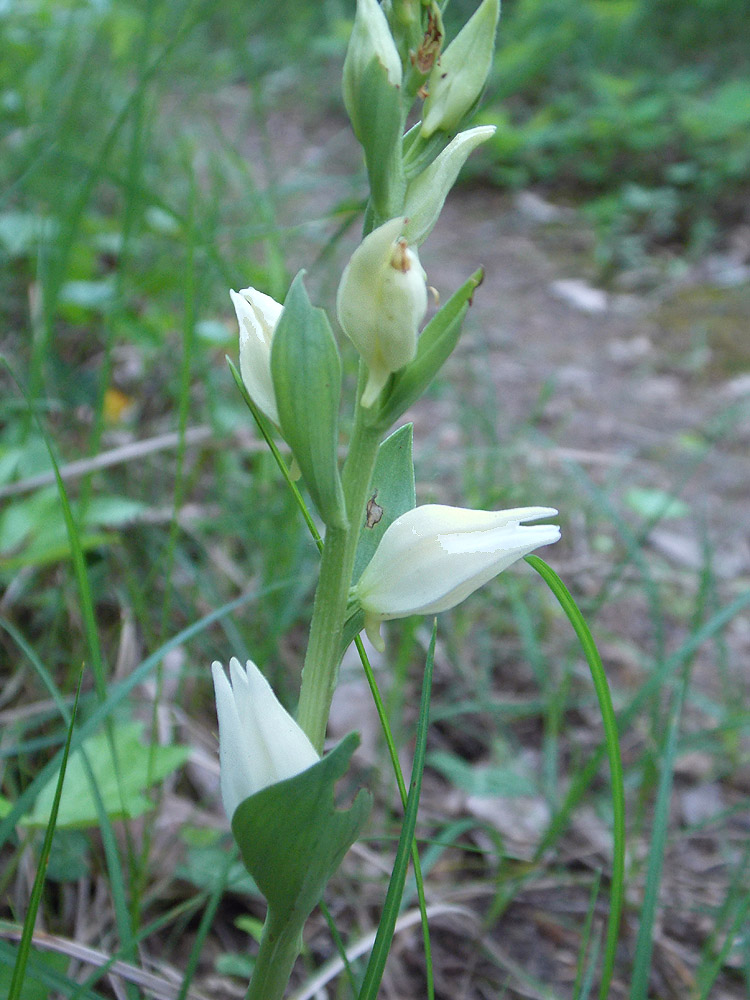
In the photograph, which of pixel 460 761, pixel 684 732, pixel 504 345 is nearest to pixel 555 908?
pixel 460 761

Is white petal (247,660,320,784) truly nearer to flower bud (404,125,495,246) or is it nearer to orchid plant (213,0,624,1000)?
orchid plant (213,0,624,1000)

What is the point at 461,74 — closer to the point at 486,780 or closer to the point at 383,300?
the point at 383,300

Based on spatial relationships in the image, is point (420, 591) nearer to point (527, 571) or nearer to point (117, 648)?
point (117, 648)

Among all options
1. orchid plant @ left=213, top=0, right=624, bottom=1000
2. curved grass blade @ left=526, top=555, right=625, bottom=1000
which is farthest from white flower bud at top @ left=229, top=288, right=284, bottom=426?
curved grass blade @ left=526, top=555, right=625, bottom=1000

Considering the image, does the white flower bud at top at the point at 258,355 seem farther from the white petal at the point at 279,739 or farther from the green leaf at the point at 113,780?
the green leaf at the point at 113,780

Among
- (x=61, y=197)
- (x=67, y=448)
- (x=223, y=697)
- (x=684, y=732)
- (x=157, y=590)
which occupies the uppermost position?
(x=61, y=197)

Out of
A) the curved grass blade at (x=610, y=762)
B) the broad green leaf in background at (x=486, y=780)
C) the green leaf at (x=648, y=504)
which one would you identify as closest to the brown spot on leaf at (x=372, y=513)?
the curved grass blade at (x=610, y=762)
